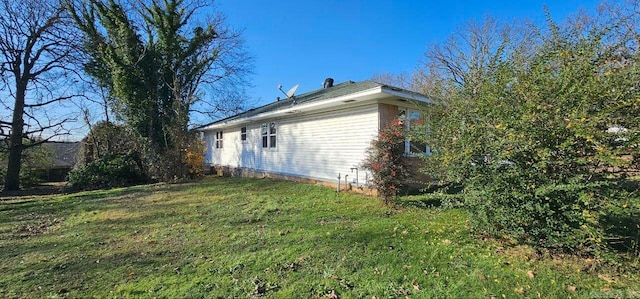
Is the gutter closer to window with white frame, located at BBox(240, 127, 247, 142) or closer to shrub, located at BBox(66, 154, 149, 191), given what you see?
window with white frame, located at BBox(240, 127, 247, 142)

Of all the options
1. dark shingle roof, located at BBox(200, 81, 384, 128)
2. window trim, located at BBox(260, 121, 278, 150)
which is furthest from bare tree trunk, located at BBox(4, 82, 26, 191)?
dark shingle roof, located at BBox(200, 81, 384, 128)

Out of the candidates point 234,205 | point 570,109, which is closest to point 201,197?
point 234,205

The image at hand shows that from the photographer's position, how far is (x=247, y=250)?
433 centimetres

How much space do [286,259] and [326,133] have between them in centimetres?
650

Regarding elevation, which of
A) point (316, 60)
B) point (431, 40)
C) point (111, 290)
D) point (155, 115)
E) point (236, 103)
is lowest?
point (111, 290)

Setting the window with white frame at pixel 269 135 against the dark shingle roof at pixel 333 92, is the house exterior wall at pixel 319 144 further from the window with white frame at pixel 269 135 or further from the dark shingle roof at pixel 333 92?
the dark shingle roof at pixel 333 92

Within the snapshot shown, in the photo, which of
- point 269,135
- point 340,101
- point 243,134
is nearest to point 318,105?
point 340,101

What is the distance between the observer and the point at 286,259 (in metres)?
3.95

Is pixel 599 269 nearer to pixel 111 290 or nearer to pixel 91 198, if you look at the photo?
pixel 111 290

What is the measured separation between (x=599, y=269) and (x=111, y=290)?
5519 millimetres

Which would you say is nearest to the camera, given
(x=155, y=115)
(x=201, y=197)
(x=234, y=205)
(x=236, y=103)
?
(x=234, y=205)

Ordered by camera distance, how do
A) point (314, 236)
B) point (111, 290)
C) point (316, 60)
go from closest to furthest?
point (111, 290) → point (314, 236) → point (316, 60)

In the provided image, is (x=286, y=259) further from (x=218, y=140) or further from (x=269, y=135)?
(x=218, y=140)

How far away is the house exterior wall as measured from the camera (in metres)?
8.74
